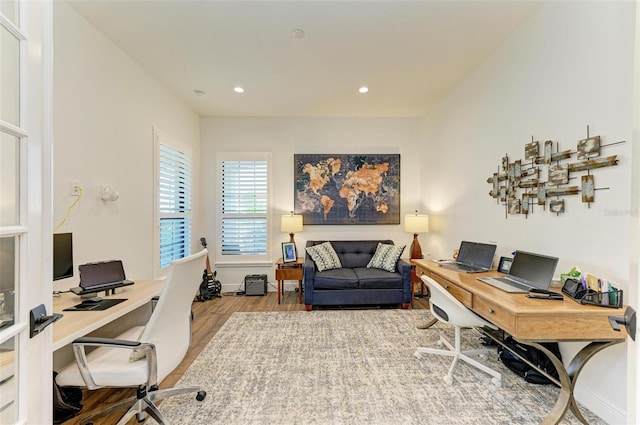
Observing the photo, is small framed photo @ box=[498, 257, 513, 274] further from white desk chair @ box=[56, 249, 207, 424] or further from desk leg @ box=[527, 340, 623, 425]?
white desk chair @ box=[56, 249, 207, 424]

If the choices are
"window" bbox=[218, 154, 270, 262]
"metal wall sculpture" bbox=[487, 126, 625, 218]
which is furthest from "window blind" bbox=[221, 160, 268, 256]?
"metal wall sculpture" bbox=[487, 126, 625, 218]

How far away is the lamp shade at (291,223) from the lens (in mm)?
4277

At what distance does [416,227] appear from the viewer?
417cm

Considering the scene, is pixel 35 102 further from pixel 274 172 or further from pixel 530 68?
pixel 274 172

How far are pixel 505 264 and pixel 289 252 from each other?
2.77 m

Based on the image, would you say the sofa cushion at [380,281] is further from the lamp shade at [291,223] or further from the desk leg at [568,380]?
the desk leg at [568,380]

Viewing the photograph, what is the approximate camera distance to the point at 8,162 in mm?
863

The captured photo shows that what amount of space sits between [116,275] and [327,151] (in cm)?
340

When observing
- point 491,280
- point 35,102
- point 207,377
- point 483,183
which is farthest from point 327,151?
point 35,102

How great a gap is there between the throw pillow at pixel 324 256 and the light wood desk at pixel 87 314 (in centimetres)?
211

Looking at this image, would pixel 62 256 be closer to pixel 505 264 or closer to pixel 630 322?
pixel 630 322

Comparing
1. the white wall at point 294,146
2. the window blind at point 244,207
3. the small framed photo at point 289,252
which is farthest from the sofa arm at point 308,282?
the window blind at point 244,207

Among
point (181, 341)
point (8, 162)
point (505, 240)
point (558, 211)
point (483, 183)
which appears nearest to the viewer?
point (8, 162)

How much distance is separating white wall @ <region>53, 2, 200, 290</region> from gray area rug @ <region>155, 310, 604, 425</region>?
54.3 inches
